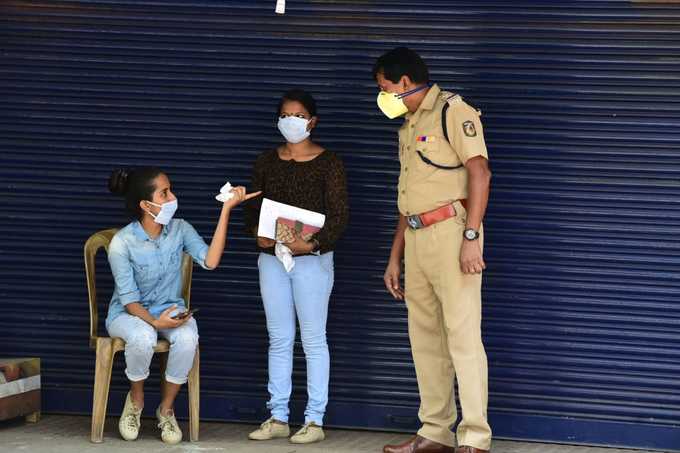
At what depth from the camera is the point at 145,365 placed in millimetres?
6320

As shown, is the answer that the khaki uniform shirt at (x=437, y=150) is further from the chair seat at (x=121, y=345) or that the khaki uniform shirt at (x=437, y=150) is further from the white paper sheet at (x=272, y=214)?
the chair seat at (x=121, y=345)

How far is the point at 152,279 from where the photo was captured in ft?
21.0

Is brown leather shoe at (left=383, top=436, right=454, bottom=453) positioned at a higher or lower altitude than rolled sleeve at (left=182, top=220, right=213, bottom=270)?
lower

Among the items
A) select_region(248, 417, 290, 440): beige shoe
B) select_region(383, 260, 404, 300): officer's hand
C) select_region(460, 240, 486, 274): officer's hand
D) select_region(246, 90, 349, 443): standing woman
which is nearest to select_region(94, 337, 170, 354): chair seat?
select_region(246, 90, 349, 443): standing woman

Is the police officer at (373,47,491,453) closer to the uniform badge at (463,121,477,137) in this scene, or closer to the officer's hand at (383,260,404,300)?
the uniform badge at (463,121,477,137)

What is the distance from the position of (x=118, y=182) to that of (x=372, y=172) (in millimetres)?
1357

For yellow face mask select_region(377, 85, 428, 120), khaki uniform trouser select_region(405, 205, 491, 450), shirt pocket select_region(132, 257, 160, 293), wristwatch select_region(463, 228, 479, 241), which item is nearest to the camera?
wristwatch select_region(463, 228, 479, 241)

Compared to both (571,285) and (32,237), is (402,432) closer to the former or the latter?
(571,285)

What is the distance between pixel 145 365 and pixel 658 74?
3025 mm

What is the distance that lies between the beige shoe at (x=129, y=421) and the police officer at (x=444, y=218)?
5.10 feet

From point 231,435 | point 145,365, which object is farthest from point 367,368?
point 145,365

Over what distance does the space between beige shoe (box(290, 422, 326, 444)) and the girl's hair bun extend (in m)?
1.54

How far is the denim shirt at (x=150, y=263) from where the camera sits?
6.30 metres

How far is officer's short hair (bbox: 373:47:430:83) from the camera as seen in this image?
233 inches
